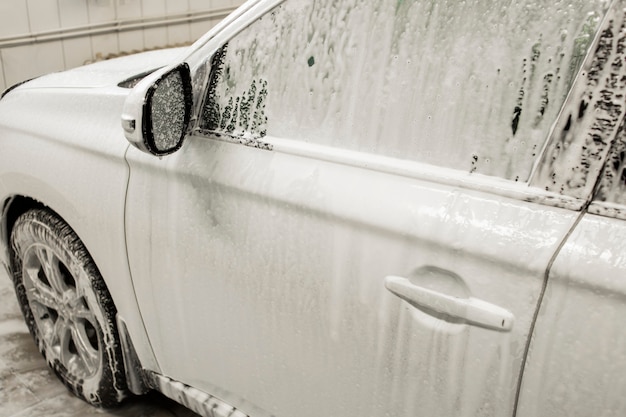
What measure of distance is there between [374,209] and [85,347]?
1.45 meters

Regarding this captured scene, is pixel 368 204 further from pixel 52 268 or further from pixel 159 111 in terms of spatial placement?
pixel 52 268

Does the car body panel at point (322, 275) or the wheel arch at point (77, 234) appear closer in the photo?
the car body panel at point (322, 275)

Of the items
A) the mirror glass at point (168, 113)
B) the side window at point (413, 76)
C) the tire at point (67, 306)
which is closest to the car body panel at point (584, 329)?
the side window at point (413, 76)

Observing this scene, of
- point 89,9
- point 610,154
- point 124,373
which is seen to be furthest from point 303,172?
point 89,9

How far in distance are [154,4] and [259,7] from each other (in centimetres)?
551

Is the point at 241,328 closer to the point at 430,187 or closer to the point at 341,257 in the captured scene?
the point at 341,257

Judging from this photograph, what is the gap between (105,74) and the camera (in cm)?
228

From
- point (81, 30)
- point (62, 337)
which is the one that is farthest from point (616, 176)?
point (81, 30)

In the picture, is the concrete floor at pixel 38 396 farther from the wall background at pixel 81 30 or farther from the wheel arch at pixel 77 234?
the wall background at pixel 81 30

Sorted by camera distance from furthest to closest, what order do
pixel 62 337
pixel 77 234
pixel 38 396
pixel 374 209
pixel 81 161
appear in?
1. pixel 38 396
2. pixel 62 337
3. pixel 77 234
4. pixel 81 161
5. pixel 374 209

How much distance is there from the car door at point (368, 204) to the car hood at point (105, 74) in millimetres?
626

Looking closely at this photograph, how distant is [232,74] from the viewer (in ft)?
4.80

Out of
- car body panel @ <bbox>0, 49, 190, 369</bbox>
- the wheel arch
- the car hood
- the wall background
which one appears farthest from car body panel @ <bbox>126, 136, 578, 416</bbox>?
the wall background

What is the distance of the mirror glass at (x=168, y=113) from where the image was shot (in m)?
1.45
